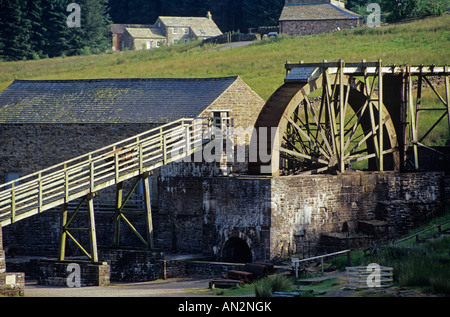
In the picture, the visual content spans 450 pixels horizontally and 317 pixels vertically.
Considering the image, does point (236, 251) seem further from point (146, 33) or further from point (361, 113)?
point (146, 33)

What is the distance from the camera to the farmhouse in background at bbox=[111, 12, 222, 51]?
90.1 meters

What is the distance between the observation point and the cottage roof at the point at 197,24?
9011 centimetres

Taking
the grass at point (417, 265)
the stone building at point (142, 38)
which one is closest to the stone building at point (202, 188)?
the grass at point (417, 265)

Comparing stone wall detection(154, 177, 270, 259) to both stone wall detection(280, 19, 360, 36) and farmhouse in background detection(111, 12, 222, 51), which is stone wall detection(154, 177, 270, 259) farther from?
farmhouse in background detection(111, 12, 222, 51)

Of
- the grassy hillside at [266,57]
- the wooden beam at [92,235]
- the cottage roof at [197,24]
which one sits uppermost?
the cottage roof at [197,24]

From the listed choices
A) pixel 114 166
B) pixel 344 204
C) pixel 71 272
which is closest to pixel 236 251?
A: pixel 344 204

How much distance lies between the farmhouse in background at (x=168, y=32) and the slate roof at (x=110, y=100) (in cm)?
5242

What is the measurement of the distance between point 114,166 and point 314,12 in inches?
1764

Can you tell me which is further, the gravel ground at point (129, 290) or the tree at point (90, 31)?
the tree at point (90, 31)

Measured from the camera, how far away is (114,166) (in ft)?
99.3

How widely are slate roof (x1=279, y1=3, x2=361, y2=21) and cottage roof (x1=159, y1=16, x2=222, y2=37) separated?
17.0 m

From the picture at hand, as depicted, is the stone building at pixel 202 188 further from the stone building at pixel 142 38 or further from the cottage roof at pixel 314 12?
the stone building at pixel 142 38

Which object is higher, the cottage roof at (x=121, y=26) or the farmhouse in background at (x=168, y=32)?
the cottage roof at (x=121, y=26)
